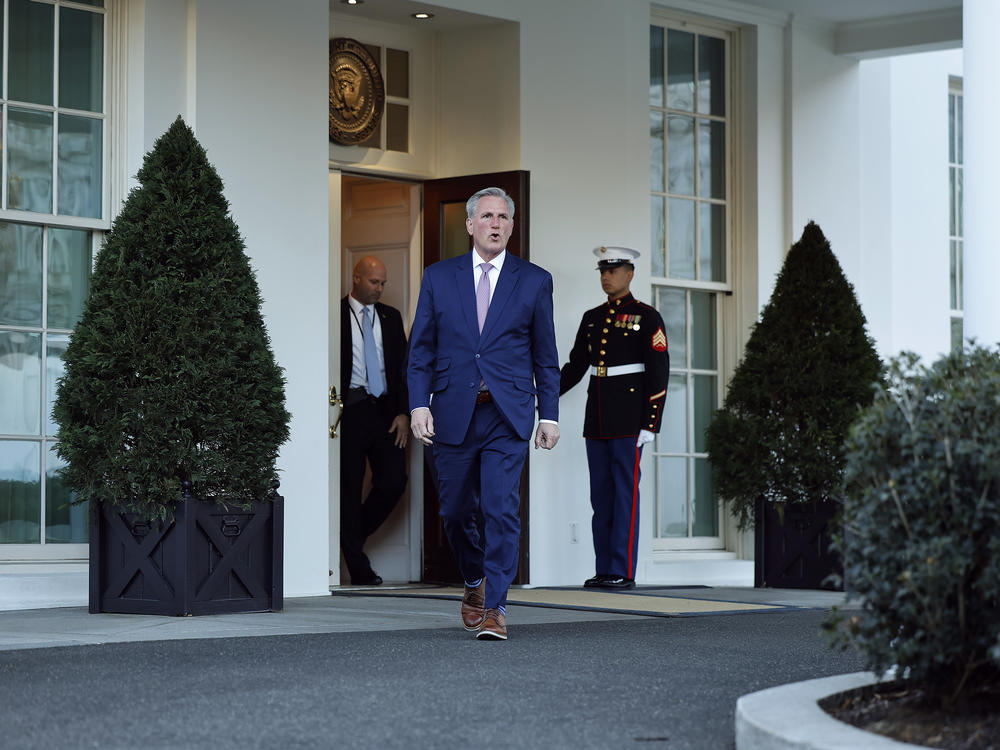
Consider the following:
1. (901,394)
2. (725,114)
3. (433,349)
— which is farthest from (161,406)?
(725,114)

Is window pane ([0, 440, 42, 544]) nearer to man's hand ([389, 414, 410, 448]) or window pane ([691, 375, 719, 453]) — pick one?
man's hand ([389, 414, 410, 448])

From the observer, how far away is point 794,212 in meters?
10.5

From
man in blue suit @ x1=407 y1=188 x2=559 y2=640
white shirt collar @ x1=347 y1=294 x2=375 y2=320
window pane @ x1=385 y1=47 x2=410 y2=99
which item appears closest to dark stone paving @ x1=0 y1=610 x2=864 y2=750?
man in blue suit @ x1=407 y1=188 x2=559 y2=640

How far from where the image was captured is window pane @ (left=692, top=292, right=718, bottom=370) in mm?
10383

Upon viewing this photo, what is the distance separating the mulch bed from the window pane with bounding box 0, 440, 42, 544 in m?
4.80

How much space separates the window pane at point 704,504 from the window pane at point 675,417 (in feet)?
0.64

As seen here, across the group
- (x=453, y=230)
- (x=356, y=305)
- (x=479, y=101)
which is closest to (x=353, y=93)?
(x=479, y=101)

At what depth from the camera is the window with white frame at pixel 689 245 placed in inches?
399

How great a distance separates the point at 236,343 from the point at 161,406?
424 millimetres

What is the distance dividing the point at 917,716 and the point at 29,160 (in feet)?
18.1

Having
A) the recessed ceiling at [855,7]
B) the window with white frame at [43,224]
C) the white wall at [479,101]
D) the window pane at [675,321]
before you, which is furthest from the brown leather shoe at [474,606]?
the recessed ceiling at [855,7]

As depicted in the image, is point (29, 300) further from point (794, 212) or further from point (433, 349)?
point (794, 212)

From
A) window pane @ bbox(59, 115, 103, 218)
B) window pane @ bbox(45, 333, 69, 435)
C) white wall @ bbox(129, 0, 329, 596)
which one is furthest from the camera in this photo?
white wall @ bbox(129, 0, 329, 596)

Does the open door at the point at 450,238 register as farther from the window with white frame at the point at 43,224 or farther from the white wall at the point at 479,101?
the window with white frame at the point at 43,224
